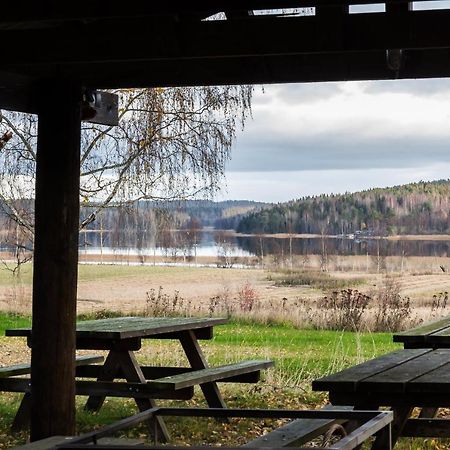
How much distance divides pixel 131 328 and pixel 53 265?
1.39 metres

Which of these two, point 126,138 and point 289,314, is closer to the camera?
point 126,138

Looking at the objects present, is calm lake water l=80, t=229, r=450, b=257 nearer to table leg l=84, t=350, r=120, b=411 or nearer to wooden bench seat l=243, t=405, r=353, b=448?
table leg l=84, t=350, r=120, b=411

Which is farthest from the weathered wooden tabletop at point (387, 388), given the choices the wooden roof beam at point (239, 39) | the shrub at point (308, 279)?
the shrub at point (308, 279)

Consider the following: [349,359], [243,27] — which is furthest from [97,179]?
[243,27]

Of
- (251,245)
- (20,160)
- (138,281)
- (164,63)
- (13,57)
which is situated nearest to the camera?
(13,57)

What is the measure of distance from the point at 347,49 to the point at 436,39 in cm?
40

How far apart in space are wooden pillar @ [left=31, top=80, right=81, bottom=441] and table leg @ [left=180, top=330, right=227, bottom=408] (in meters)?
1.73

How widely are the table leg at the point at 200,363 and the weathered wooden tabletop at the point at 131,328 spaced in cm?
9

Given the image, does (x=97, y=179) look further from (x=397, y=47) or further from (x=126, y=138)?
(x=397, y=47)

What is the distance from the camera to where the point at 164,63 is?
579cm

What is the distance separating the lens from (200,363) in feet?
24.5

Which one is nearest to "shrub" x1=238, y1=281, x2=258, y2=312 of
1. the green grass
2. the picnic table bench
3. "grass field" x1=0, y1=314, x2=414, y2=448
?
"grass field" x1=0, y1=314, x2=414, y2=448

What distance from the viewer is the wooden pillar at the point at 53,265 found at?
5.49m

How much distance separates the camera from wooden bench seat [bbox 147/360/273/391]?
19.9 ft
